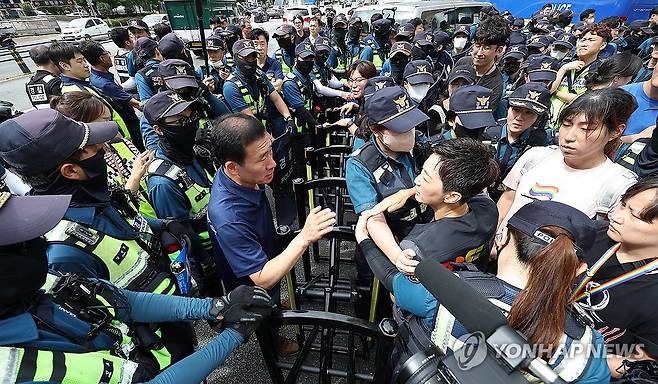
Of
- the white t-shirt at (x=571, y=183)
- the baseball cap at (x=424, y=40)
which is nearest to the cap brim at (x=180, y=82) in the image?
the white t-shirt at (x=571, y=183)

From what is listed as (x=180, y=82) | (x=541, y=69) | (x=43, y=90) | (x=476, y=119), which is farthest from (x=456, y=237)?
(x=43, y=90)

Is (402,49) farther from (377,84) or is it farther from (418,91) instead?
(377,84)

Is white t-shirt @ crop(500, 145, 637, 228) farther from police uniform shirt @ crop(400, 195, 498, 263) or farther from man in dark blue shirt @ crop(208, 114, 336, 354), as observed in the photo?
man in dark blue shirt @ crop(208, 114, 336, 354)

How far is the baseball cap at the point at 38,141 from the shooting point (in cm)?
137

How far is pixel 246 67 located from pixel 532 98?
3187 millimetres

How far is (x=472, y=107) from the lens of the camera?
2658 millimetres

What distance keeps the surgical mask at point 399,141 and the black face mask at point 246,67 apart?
2732 mm

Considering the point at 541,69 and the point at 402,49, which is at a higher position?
the point at 402,49

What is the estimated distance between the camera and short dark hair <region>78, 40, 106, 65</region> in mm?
4289

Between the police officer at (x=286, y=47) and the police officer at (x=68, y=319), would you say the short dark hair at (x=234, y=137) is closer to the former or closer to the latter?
the police officer at (x=68, y=319)

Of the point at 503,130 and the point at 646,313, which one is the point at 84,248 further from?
the point at 503,130

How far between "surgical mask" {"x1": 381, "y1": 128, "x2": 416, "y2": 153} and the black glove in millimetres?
1183

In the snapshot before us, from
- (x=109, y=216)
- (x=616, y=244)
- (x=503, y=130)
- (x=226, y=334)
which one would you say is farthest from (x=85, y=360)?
(x=503, y=130)

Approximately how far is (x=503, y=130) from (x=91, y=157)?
2983 mm
